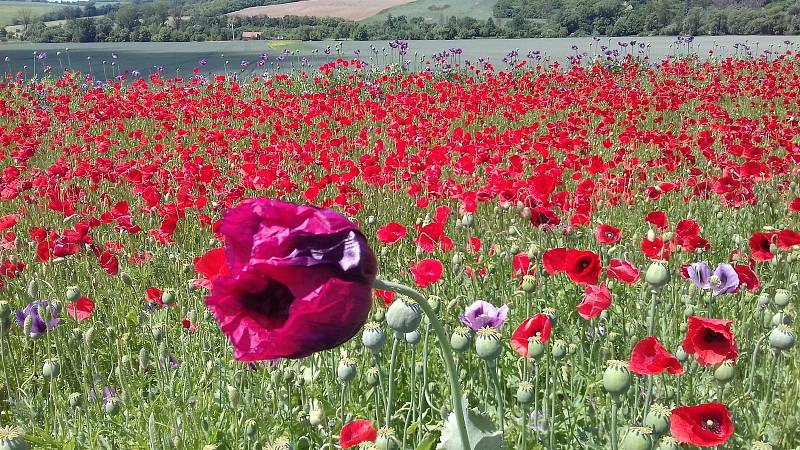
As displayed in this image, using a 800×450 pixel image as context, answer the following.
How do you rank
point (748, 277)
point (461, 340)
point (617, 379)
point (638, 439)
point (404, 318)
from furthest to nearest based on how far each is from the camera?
point (748, 277), point (461, 340), point (617, 379), point (638, 439), point (404, 318)

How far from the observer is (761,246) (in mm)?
2486

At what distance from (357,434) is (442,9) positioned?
5448cm

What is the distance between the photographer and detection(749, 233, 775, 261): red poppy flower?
2414 mm

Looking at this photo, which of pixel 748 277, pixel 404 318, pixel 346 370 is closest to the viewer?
pixel 404 318

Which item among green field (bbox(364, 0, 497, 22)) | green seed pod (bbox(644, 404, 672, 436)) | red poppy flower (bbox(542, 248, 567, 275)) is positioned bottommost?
green field (bbox(364, 0, 497, 22))

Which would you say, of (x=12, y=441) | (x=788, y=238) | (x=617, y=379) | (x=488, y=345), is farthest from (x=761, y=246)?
(x=12, y=441)

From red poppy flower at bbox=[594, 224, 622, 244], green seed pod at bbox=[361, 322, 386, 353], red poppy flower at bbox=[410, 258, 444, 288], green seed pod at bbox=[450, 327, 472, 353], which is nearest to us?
green seed pod at bbox=[450, 327, 472, 353]

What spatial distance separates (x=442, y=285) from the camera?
2980mm

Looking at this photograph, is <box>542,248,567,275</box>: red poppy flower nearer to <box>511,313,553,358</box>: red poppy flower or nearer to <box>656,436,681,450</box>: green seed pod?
<box>511,313,553,358</box>: red poppy flower

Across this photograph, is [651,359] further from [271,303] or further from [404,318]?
[271,303]

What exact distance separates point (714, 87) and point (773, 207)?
12.1ft

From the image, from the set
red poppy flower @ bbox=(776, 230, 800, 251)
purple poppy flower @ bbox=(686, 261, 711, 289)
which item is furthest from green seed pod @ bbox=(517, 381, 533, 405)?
red poppy flower @ bbox=(776, 230, 800, 251)

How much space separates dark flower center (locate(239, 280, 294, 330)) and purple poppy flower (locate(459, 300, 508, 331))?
3.14 feet

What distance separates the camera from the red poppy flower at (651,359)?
1374 millimetres
